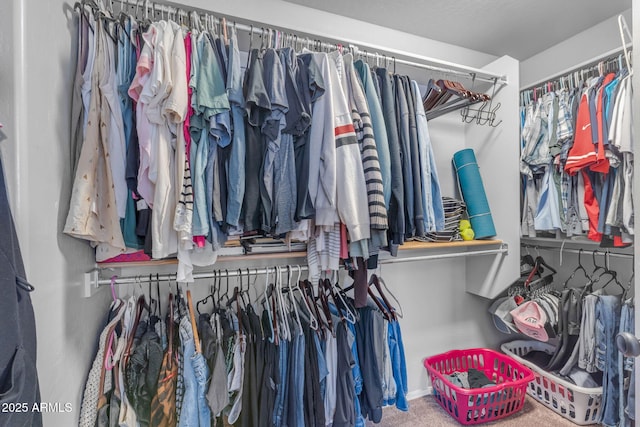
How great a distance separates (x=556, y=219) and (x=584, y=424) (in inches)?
42.9

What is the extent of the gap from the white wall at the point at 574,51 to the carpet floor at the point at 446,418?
192 centimetres

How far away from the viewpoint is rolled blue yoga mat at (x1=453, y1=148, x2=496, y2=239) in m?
1.80

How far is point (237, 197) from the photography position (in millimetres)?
1007

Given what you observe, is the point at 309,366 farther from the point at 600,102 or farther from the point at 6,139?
the point at 600,102

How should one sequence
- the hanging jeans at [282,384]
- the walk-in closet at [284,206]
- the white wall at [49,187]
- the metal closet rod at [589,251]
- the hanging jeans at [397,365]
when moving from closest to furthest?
1. the white wall at [49,187]
2. the walk-in closet at [284,206]
3. the hanging jeans at [282,384]
4. the hanging jeans at [397,365]
5. the metal closet rod at [589,251]

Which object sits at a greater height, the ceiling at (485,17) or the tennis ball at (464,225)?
the ceiling at (485,17)

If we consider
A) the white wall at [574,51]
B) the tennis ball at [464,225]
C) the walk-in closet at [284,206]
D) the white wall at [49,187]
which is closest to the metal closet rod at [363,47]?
the walk-in closet at [284,206]

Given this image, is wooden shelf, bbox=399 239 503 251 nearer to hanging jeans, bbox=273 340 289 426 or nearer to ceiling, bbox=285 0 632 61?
hanging jeans, bbox=273 340 289 426

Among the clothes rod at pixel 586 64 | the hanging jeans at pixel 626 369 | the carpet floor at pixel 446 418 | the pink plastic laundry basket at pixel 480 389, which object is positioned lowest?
the carpet floor at pixel 446 418

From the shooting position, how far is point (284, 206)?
1065 millimetres

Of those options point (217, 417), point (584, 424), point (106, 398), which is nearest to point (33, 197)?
point (106, 398)

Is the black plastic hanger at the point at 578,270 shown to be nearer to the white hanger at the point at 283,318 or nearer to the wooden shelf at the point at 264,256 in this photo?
the wooden shelf at the point at 264,256

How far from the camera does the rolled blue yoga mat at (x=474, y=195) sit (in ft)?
5.90

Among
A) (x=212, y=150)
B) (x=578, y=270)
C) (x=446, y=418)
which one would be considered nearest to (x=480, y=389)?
(x=446, y=418)
